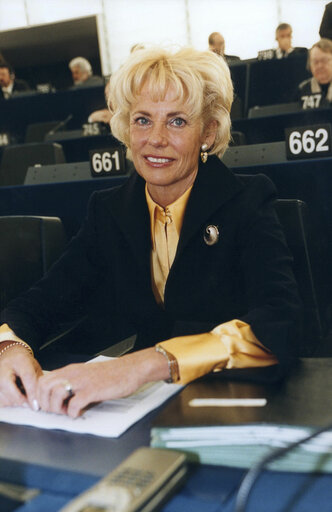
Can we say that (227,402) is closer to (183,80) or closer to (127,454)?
(127,454)

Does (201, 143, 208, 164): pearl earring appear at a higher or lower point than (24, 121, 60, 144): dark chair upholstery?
lower

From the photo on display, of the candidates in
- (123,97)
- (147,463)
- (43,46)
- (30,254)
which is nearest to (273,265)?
(123,97)

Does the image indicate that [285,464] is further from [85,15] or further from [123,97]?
[85,15]

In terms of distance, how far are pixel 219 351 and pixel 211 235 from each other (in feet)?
1.10

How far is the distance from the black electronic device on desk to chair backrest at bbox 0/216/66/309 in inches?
43.2

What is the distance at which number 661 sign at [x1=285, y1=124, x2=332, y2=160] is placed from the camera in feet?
5.65

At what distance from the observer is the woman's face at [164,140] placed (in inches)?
49.4

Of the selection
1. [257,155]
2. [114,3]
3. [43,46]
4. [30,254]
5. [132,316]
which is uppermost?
[114,3]

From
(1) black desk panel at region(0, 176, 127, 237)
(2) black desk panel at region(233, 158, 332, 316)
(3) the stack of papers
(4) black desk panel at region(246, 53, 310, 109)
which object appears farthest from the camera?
(4) black desk panel at region(246, 53, 310, 109)

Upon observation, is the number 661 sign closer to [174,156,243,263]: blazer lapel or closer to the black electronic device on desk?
[174,156,243,263]: blazer lapel

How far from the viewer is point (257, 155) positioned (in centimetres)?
193

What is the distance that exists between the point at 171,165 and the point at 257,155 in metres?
0.70

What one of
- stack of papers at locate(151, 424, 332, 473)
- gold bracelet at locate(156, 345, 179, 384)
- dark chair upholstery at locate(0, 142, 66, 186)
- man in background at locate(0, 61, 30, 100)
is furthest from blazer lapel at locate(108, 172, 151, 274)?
man in background at locate(0, 61, 30, 100)

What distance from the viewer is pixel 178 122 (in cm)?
128
